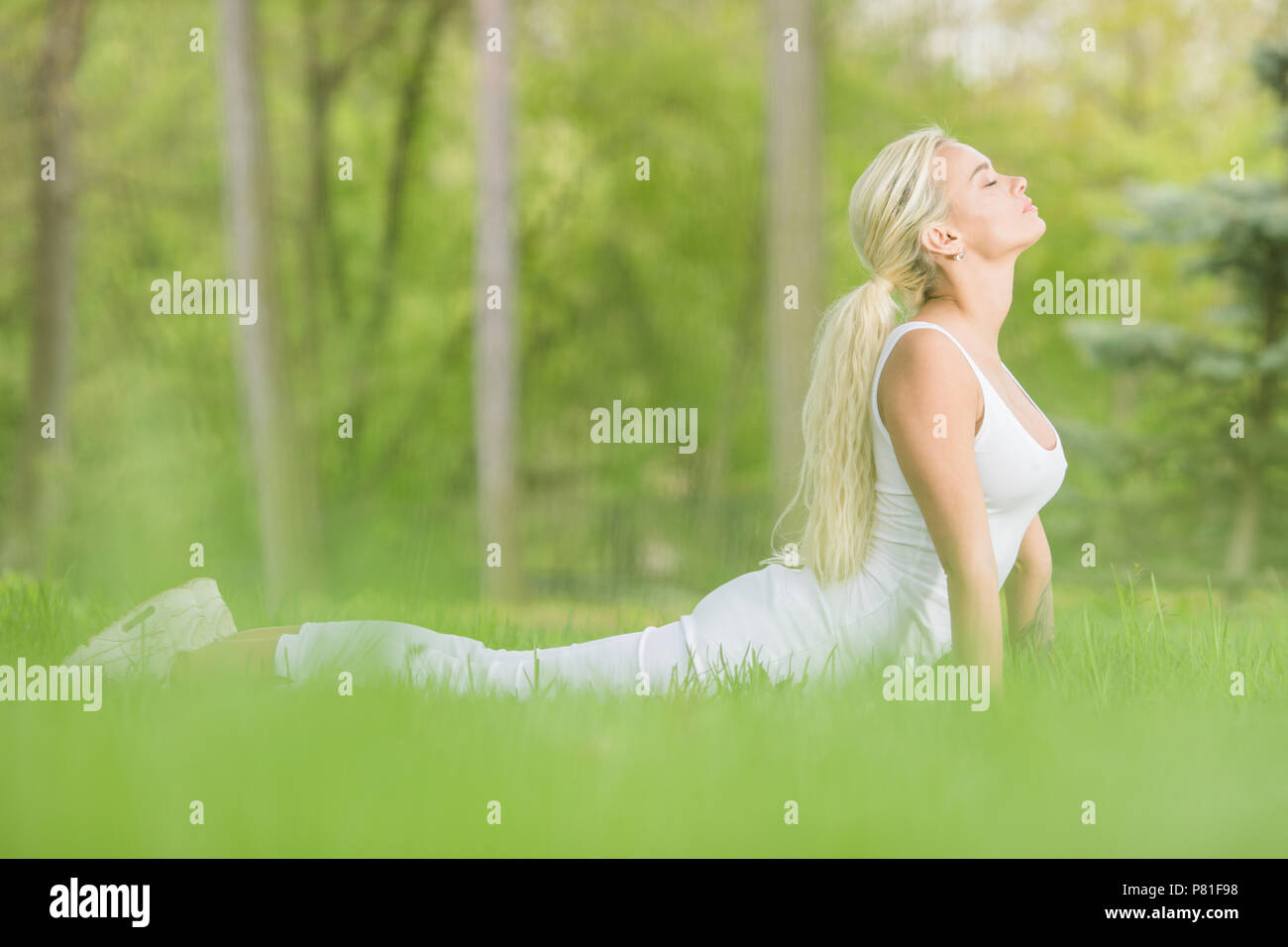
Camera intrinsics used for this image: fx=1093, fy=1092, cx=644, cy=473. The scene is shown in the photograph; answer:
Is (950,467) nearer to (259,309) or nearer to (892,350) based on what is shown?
(892,350)

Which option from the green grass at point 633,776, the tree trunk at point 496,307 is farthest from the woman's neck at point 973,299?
the tree trunk at point 496,307

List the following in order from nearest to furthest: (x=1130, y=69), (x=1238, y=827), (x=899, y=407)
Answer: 1. (x=1238, y=827)
2. (x=899, y=407)
3. (x=1130, y=69)

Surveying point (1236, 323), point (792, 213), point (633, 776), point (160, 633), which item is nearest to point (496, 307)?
point (792, 213)

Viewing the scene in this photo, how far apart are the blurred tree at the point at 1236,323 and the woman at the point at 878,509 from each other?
4595 millimetres

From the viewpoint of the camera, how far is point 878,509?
2.00 metres

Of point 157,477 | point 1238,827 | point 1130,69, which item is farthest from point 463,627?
point 1130,69

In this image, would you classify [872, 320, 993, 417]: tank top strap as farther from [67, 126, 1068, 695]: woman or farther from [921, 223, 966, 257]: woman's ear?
[921, 223, 966, 257]: woman's ear

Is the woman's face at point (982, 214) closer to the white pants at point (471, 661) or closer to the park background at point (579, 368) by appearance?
the park background at point (579, 368)

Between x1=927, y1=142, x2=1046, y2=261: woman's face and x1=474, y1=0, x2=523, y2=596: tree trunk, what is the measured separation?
128 inches

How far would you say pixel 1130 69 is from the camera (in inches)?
347

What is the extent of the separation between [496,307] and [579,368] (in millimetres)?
3022

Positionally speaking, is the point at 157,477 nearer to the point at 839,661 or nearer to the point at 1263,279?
the point at 839,661

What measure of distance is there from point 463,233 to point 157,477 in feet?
19.1

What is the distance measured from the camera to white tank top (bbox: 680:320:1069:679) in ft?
6.23
